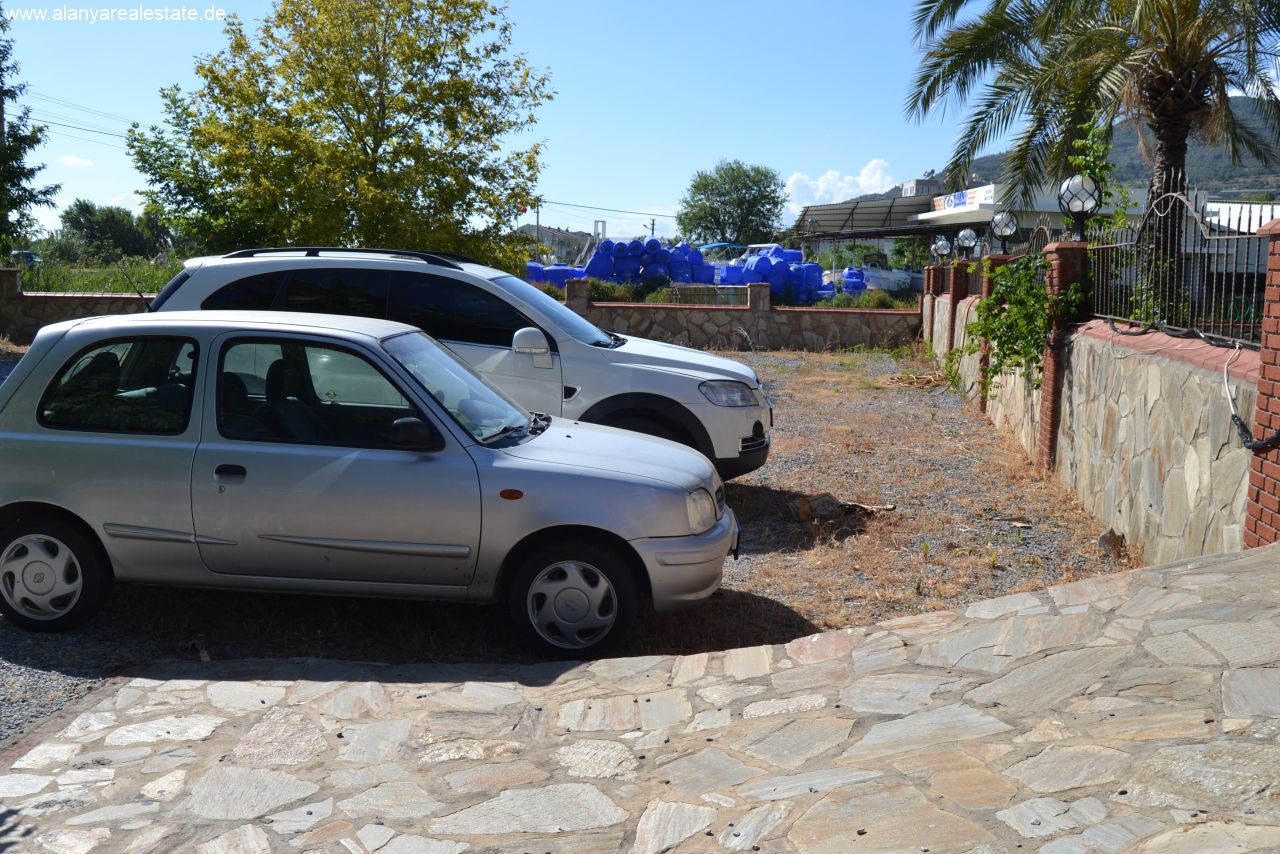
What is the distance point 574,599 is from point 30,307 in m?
18.8

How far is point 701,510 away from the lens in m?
5.52

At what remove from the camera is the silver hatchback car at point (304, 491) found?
522 cm

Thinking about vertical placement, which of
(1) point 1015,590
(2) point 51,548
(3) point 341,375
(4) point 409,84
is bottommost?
(1) point 1015,590

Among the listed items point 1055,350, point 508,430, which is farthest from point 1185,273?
point 508,430

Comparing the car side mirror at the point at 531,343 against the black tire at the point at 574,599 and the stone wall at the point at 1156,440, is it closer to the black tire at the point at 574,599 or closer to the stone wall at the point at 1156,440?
the black tire at the point at 574,599

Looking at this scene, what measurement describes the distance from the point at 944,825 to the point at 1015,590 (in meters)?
3.68

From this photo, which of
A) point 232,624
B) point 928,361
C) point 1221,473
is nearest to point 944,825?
point 1221,473

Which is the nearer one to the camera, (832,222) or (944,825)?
(944,825)

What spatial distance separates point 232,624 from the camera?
577 cm

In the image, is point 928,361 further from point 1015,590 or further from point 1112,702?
point 1112,702

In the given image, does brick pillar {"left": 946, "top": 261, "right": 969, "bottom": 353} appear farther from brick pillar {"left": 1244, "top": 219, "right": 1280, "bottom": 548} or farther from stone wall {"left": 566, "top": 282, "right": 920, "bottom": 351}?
brick pillar {"left": 1244, "top": 219, "right": 1280, "bottom": 548}

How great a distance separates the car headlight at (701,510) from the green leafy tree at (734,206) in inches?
2835

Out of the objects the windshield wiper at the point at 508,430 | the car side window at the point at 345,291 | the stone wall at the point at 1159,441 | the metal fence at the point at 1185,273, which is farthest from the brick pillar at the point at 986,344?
the windshield wiper at the point at 508,430

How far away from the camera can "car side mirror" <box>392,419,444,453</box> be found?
5.19 meters
